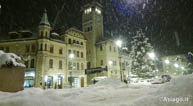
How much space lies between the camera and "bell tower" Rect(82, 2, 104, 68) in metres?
43.2

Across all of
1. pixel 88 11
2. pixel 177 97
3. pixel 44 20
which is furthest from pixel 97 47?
pixel 177 97

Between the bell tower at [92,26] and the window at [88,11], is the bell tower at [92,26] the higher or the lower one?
the lower one

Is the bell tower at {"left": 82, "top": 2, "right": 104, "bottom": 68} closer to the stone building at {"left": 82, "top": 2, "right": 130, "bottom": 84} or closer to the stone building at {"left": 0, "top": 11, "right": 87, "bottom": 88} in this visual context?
the stone building at {"left": 82, "top": 2, "right": 130, "bottom": 84}

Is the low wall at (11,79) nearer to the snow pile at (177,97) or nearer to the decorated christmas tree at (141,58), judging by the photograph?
the snow pile at (177,97)

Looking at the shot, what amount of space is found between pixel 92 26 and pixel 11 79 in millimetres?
34096

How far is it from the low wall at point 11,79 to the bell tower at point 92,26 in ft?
94.1

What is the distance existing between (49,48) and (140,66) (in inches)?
814

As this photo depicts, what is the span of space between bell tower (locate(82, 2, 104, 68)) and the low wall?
94.1ft

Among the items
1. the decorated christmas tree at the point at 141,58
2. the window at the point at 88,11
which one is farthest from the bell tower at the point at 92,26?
the decorated christmas tree at the point at 141,58

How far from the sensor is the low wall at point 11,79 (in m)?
13.1

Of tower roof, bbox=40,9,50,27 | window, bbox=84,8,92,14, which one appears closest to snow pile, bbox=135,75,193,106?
tower roof, bbox=40,9,50,27

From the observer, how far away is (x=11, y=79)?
13430mm

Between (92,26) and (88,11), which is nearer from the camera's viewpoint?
(92,26)

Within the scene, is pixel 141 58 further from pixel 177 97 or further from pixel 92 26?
pixel 177 97
